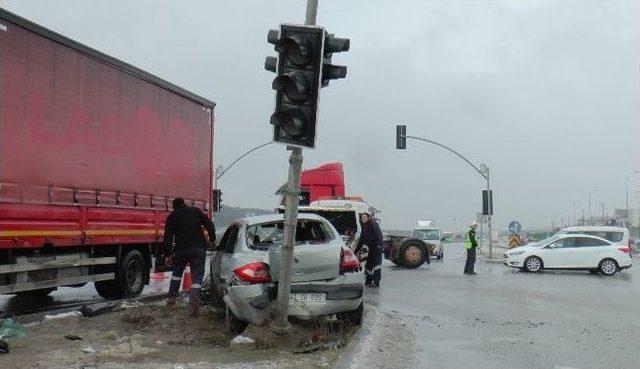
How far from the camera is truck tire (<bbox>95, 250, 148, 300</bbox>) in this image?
11.8 meters

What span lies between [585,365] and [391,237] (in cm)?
1752

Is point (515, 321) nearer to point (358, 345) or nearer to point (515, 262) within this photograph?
point (358, 345)

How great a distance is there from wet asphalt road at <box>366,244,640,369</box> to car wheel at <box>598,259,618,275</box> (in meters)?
4.65

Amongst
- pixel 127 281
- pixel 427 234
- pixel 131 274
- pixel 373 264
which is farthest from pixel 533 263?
pixel 127 281

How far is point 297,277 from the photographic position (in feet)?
26.5

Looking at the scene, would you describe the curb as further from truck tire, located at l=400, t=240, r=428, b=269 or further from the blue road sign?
the blue road sign

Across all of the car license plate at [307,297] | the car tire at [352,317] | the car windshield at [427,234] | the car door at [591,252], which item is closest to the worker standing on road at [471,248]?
the car door at [591,252]

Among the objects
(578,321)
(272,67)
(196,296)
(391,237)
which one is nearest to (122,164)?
(196,296)

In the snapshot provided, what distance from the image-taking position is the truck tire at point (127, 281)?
11836 millimetres

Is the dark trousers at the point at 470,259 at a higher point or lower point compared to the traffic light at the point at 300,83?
lower

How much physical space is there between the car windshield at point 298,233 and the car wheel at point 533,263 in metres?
15.7

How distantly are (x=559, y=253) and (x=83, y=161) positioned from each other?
17602 mm

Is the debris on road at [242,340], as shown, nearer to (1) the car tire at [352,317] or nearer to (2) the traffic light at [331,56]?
(1) the car tire at [352,317]

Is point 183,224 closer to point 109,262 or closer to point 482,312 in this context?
point 109,262
